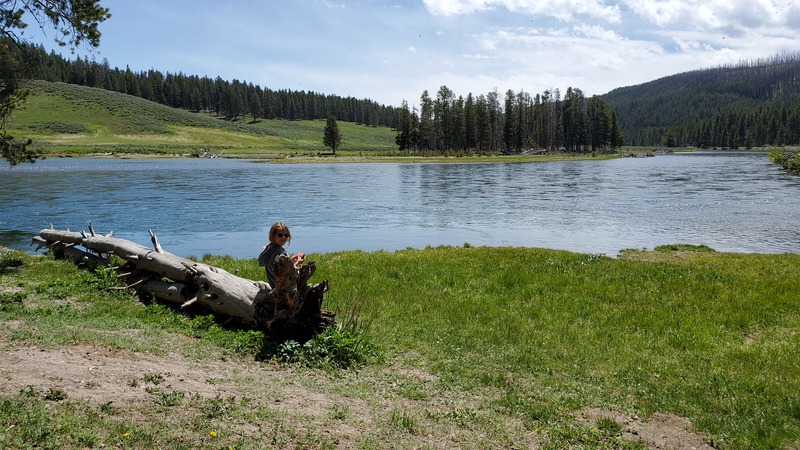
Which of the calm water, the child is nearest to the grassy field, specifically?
the child

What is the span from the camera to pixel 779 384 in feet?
28.8

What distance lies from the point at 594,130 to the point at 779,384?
175 m

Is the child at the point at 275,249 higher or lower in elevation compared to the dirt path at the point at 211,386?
higher

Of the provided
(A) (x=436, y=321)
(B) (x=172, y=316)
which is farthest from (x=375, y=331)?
(B) (x=172, y=316)

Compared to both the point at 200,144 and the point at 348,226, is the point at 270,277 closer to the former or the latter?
the point at 348,226

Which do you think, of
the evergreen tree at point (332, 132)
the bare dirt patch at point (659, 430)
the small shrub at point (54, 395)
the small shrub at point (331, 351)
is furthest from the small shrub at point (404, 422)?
the evergreen tree at point (332, 132)

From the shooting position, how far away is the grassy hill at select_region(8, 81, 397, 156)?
137750 mm

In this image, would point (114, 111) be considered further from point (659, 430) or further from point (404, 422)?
point (659, 430)

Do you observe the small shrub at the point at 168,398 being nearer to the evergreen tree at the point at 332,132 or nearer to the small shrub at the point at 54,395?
the small shrub at the point at 54,395

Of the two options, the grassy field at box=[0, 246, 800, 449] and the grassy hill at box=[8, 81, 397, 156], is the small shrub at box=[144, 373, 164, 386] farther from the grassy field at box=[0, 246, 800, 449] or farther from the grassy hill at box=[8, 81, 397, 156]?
the grassy hill at box=[8, 81, 397, 156]

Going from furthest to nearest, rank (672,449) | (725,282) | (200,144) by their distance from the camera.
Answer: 1. (200,144)
2. (725,282)
3. (672,449)

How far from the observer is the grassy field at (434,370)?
6508 millimetres

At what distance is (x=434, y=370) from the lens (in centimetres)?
950

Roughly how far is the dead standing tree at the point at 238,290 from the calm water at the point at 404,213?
33.1ft
